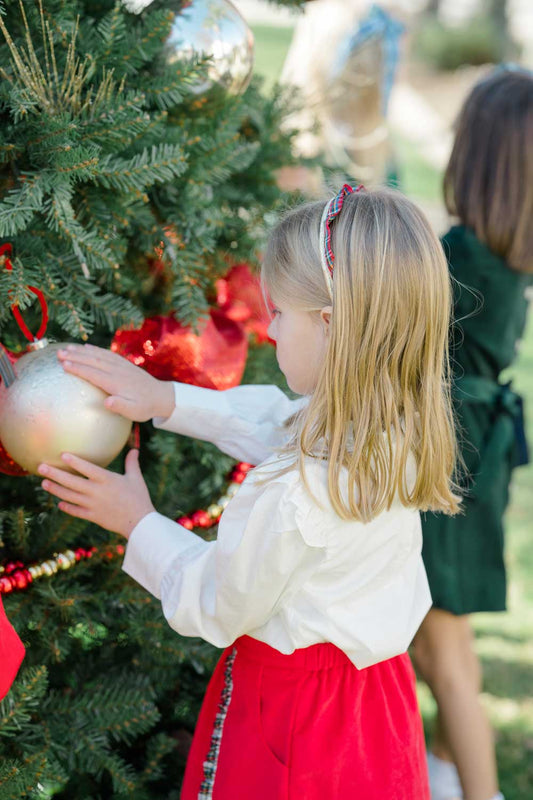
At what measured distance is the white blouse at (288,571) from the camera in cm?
131

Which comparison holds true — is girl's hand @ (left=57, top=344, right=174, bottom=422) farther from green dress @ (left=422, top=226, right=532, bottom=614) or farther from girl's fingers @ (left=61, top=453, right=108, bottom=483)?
green dress @ (left=422, top=226, right=532, bottom=614)

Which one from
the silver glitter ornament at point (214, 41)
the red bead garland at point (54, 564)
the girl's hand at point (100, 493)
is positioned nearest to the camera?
the girl's hand at point (100, 493)

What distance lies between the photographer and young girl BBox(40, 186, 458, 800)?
1.34m

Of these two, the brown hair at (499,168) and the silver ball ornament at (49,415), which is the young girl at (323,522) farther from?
the brown hair at (499,168)

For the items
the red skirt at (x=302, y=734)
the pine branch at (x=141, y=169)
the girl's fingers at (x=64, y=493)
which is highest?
the pine branch at (x=141, y=169)

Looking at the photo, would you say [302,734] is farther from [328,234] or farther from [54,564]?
[328,234]

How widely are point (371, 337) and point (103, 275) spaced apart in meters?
0.59

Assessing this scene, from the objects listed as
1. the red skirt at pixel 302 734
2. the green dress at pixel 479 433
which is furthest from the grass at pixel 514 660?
the red skirt at pixel 302 734

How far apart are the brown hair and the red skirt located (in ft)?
4.34

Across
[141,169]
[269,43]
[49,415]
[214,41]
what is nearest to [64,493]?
[49,415]

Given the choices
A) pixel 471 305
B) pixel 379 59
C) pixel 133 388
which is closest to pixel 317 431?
pixel 133 388

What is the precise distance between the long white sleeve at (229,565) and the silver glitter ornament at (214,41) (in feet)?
2.80

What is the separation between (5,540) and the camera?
161 centimetres

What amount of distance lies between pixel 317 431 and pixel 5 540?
0.67 meters
